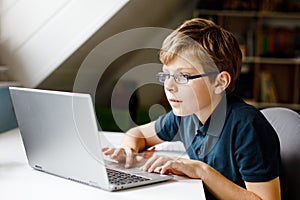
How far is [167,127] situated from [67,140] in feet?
1.75

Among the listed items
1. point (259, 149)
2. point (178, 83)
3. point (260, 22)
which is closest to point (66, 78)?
point (178, 83)

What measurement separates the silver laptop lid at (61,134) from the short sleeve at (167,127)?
18.8 inches

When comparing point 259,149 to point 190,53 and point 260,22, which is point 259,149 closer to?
point 190,53

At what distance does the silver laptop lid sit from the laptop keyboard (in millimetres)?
51

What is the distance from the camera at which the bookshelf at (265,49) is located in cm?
407

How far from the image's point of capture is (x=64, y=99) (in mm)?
1113

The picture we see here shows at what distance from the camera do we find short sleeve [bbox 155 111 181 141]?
5.36 feet

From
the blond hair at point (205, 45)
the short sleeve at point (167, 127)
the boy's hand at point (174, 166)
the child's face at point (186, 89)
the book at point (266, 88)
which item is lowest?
the book at point (266, 88)

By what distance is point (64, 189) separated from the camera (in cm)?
116

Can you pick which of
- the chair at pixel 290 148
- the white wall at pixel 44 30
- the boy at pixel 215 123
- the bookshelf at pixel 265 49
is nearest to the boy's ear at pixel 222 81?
the boy at pixel 215 123

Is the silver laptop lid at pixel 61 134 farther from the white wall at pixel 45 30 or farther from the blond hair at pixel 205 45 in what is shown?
the white wall at pixel 45 30

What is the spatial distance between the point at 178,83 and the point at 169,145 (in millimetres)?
399

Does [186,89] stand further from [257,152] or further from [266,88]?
[266,88]

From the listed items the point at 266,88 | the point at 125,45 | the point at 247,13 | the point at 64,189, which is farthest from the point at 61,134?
the point at 266,88
